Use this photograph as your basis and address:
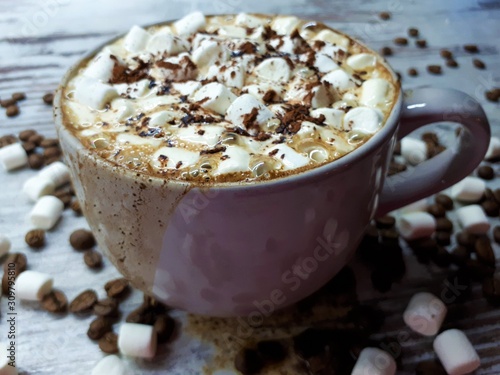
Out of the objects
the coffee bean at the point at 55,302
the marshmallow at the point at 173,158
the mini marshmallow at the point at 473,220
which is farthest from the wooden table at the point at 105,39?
the marshmallow at the point at 173,158

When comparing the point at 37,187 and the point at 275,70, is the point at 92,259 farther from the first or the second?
the point at 275,70

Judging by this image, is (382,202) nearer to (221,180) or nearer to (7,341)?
(221,180)

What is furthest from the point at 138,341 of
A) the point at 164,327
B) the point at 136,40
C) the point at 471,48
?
the point at 471,48

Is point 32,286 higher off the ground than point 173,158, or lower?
lower

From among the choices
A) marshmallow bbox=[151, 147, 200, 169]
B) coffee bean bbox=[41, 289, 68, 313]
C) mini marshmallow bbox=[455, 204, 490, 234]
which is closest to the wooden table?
coffee bean bbox=[41, 289, 68, 313]

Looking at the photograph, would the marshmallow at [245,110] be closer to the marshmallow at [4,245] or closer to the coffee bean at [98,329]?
the coffee bean at [98,329]

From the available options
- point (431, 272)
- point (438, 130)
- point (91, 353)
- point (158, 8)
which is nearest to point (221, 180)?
point (91, 353)
